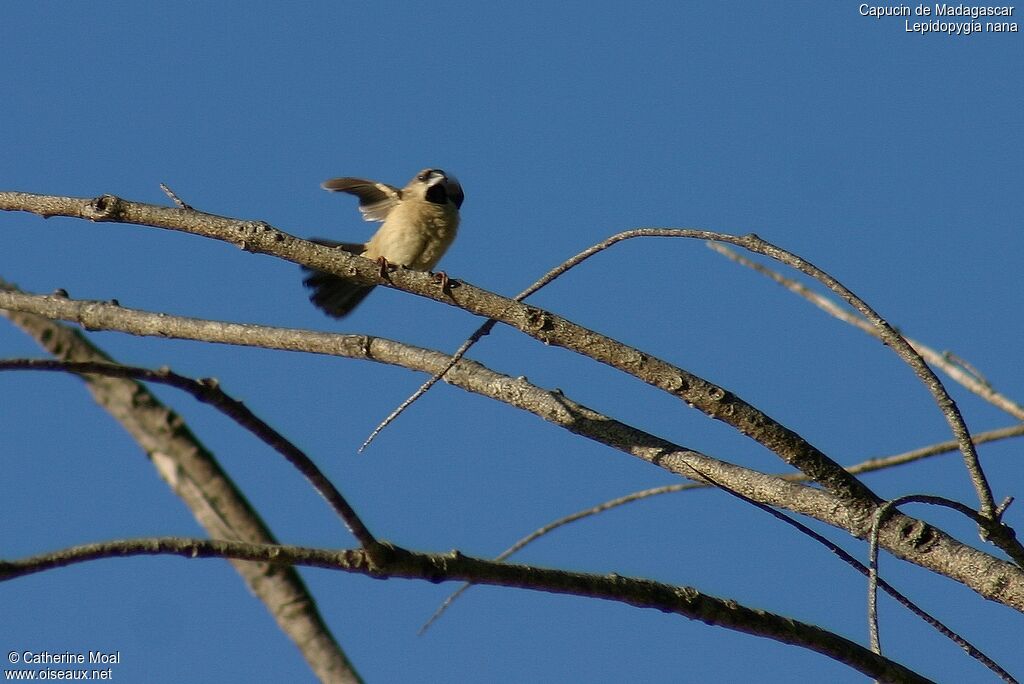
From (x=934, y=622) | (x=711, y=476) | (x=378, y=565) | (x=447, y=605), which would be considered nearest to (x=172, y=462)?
(x=447, y=605)

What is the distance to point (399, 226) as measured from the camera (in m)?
7.83

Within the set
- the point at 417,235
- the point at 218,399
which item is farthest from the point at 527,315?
the point at 417,235

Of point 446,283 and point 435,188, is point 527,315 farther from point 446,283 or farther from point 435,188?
point 435,188

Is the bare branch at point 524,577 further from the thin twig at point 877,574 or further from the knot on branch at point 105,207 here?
the knot on branch at point 105,207

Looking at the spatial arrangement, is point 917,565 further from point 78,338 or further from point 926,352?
point 78,338

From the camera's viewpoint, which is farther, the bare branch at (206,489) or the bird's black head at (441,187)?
the bird's black head at (441,187)

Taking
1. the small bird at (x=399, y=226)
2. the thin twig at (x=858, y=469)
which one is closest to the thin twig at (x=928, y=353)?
the thin twig at (x=858, y=469)

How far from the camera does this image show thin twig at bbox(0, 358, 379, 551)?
2.12 m

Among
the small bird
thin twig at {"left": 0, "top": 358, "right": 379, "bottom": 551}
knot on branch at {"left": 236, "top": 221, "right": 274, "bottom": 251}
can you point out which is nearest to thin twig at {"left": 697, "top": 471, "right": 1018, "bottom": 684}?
thin twig at {"left": 0, "top": 358, "right": 379, "bottom": 551}

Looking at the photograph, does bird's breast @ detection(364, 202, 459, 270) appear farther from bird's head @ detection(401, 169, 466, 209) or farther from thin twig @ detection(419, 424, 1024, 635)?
thin twig @ detection(419, 424, 1024, 635)

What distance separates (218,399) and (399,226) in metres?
5.74

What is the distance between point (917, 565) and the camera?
10.5 ft

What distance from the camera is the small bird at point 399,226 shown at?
25.6ft

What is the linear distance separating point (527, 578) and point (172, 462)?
2.81 m
